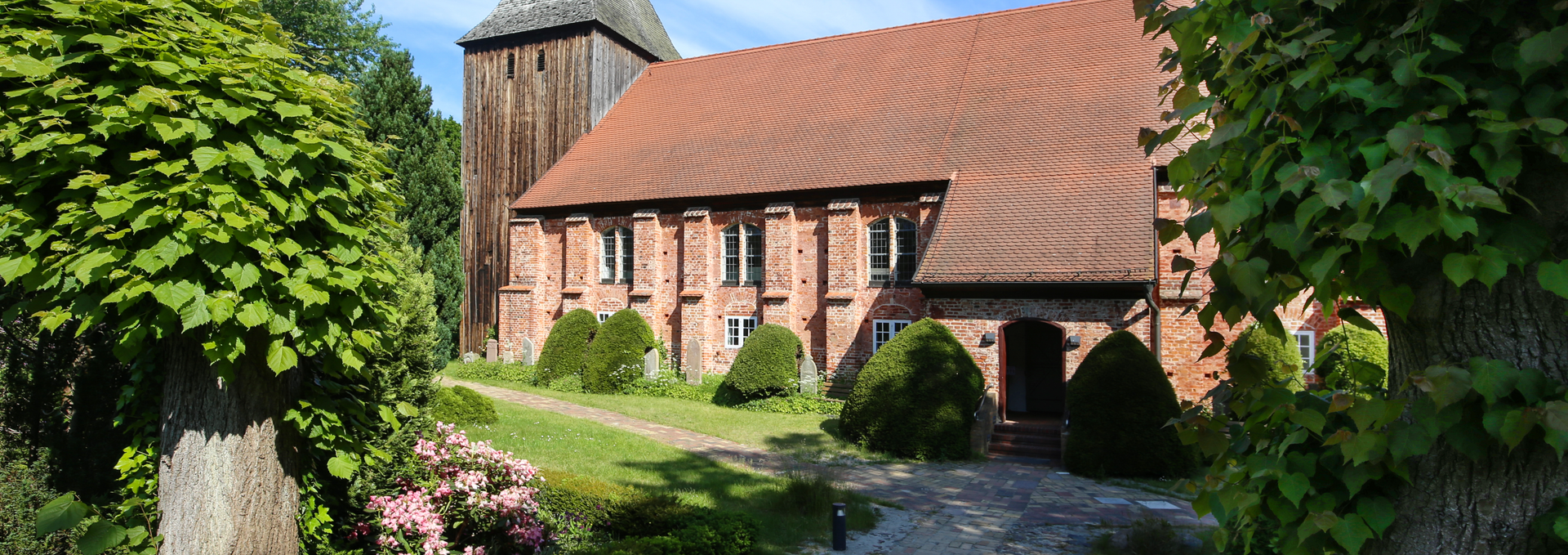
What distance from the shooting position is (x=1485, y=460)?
2252 mm

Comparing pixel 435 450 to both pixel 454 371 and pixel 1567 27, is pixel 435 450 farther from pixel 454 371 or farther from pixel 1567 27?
pixel 454 371

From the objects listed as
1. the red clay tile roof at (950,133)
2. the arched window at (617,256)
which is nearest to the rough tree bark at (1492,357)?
the red clay tile roof at (950,133)

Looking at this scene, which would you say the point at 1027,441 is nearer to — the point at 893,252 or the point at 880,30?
the point at 893,252

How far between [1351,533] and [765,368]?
51.6 feet

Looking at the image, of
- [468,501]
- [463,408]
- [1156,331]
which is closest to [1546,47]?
[468,501]

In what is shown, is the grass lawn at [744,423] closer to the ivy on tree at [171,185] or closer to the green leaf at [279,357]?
the green leaf at [279,357]

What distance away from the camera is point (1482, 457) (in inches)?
88.9

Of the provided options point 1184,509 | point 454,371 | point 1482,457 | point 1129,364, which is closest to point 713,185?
point 454,371

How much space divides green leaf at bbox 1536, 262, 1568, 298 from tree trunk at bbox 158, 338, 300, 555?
5.37 m

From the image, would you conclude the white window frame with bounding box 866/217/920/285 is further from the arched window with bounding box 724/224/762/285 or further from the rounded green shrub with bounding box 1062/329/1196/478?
the rounded green shrub with bounding box 1062/329/1196/478

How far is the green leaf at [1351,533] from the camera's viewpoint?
88.9 inches

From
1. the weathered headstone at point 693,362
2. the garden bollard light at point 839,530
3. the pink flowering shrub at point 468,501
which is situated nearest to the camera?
the pink flowering shrub at point 468,501

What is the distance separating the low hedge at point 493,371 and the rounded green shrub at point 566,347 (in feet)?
2.94

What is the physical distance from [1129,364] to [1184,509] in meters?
2.65
